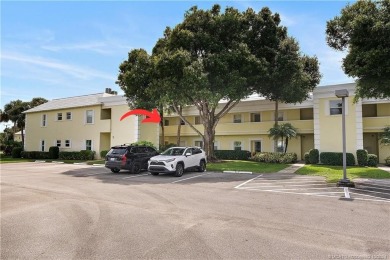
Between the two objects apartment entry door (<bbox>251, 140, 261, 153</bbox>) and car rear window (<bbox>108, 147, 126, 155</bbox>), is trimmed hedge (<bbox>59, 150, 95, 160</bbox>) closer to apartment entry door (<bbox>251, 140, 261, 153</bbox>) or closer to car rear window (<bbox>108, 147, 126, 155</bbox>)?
car rear window (<bbox>108, 147, 126, 155</bbox>)

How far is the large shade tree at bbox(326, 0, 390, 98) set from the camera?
13.0 metres

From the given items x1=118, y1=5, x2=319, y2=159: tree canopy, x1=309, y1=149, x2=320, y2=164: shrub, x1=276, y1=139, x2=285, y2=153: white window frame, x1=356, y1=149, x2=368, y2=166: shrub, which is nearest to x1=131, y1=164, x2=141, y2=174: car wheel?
x1=118, y1=5, x2=319, y2=159: tree canopy

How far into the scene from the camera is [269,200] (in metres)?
9.76

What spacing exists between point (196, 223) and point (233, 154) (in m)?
22.3

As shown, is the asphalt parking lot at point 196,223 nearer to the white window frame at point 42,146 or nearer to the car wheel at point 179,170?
the car wheel at point 179,170

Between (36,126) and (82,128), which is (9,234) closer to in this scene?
(82,128)

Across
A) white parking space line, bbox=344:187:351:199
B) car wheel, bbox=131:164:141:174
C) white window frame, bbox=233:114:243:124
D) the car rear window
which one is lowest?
white parking space line, bbox=344:187:351:199

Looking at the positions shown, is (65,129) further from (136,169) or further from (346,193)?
(346,193)

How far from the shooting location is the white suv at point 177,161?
52.6 ft

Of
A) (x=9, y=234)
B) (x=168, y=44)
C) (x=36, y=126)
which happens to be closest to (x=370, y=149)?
(x=168, y=44)

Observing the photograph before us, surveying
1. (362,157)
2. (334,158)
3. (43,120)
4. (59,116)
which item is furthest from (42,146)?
(362,157)

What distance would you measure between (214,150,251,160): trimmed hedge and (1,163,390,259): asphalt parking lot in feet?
53.1

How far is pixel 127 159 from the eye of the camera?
1766 centimetres

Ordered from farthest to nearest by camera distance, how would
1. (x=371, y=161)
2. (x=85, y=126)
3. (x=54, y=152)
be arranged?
(x=54, y=152) < (x=85, y=126) < (x=371, y=161)
